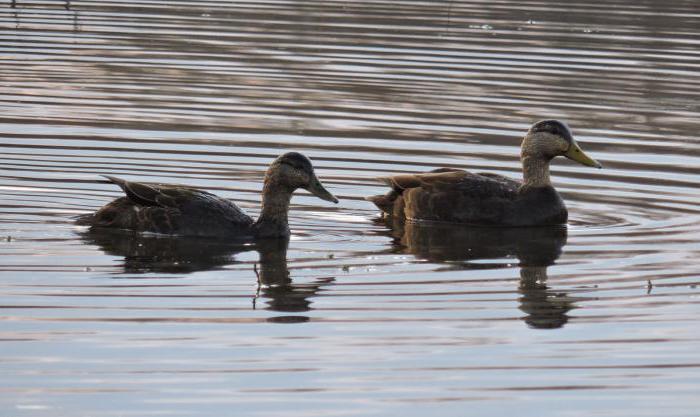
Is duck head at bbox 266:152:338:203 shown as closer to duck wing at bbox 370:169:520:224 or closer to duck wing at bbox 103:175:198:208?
duck wing at bbox 103:175:198:208

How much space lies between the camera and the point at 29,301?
9.99 m

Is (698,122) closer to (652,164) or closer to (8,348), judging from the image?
(652,164)

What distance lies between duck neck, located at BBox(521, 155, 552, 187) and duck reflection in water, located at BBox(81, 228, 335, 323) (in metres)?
2.94

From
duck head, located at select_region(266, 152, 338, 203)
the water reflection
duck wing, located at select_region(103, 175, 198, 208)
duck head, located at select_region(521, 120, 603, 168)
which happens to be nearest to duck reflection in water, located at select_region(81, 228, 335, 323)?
the water reflection

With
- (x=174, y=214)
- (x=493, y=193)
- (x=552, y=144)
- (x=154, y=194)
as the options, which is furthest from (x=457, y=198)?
(x=154, y=194)

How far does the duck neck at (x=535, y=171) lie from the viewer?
14.7 m

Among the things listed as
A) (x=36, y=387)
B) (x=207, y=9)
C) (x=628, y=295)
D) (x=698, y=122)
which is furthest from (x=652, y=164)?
(x=207, y=9)

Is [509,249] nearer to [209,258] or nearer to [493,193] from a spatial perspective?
[493,193]

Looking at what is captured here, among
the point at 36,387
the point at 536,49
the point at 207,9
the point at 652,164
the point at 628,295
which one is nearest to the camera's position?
the point at 36,387

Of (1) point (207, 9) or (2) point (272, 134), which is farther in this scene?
(1) point (207, 9)

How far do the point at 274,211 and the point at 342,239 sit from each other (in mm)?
590

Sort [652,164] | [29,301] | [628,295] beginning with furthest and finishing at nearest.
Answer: [652,164] → [628,295] → [29,301]

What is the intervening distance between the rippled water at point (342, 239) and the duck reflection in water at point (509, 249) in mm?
42

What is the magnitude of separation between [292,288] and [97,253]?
176cm
